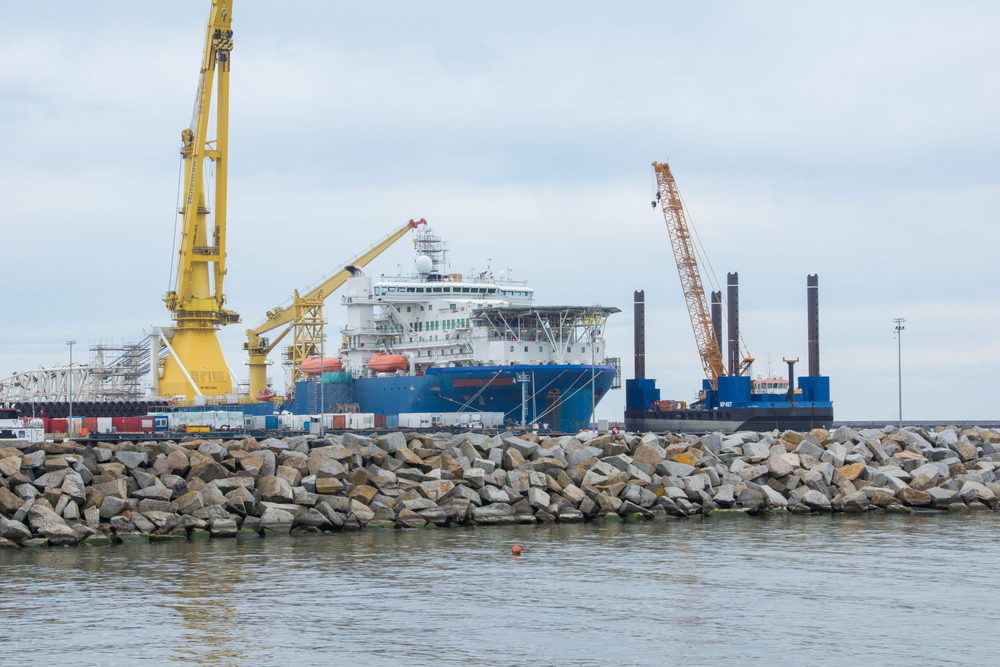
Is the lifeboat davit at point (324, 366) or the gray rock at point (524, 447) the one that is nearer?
the gray rock at point (524, 447)

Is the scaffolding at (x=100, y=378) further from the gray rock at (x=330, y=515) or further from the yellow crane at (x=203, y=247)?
the gray rock at (x=330, y=515)

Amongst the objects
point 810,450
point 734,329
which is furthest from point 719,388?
point 810,450

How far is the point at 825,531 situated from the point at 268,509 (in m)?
17.8

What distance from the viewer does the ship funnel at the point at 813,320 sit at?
83.9 m

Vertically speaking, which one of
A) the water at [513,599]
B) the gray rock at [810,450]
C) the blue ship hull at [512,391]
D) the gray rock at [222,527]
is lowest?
the water at [513,599]

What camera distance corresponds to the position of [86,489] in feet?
112

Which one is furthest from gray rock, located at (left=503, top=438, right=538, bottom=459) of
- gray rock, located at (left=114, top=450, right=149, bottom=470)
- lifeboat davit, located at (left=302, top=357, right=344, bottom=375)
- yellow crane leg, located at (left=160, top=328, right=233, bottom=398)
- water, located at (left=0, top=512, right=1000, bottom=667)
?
yellow crane leg, located at (left=160, top=328, right=233, bottom=398)

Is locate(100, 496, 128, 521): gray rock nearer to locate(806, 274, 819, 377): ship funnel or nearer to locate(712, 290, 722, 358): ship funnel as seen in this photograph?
locate(806, 274, 819, 377): ship funnel

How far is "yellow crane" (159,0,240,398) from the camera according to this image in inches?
2872

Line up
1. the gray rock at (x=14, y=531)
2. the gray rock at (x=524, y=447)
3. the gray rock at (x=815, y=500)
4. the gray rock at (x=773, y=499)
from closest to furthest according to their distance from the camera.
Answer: the gray rock at (x=14, y=531), the gray rock at (x=815, y=500), the gray rock at (x=773, y=499), the gray rock at (x=524, y=447)

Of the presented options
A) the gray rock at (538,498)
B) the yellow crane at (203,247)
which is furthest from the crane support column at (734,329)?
the gray rock at (538,498)

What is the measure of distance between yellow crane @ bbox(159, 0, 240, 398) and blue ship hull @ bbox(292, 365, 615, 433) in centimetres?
1869

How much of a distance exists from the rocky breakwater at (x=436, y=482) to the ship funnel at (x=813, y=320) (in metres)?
37.6

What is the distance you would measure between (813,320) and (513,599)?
211 feet
